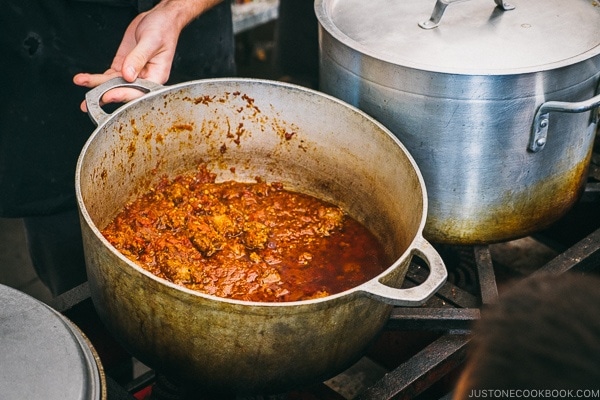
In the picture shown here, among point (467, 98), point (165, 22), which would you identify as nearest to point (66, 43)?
point (165, 22)

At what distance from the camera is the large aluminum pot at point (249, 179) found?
1.19m

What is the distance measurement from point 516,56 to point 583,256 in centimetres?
56

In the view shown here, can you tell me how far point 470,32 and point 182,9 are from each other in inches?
33.4

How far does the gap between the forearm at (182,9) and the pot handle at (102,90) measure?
1.09ft

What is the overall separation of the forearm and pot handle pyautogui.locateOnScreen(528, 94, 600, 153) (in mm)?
1023

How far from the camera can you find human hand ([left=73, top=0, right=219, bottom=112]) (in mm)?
1740

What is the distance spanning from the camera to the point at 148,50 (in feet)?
6.07

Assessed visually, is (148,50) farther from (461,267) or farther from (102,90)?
(461,267)

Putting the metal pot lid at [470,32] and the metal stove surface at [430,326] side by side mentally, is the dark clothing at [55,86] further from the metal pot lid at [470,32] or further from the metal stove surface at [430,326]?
Result: the metal pot lid at [470,32]

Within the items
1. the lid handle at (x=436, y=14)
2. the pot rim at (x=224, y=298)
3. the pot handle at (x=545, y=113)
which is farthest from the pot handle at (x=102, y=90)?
the pot handle at (x=545, y=113)

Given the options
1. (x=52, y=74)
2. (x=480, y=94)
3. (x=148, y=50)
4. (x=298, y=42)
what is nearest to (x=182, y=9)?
(x=148, y=50)

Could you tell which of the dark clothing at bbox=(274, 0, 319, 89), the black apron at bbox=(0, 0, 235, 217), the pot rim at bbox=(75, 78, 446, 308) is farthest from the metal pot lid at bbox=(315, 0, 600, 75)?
the dark clothing at bbox=(274, 0, 319, 89)

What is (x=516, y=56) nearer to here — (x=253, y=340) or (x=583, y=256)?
(x=583, y=256)

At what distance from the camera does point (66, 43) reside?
223 cm
